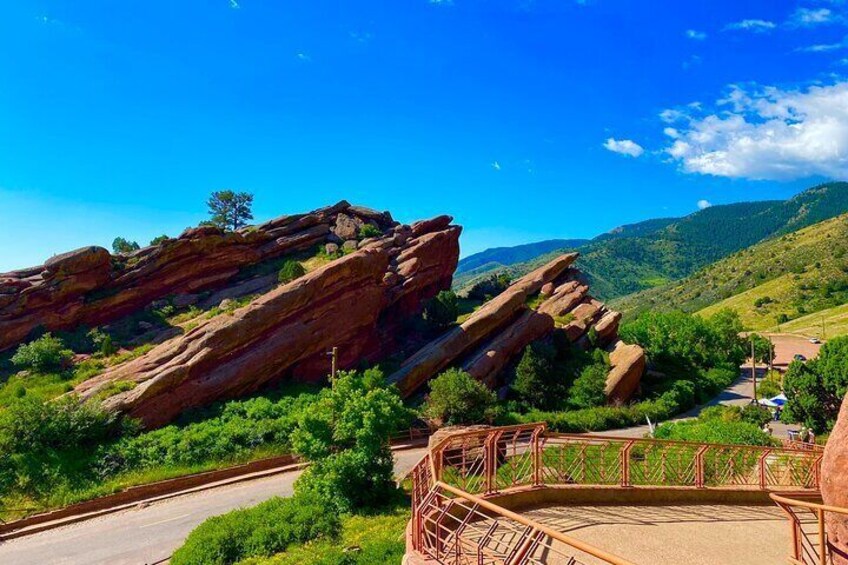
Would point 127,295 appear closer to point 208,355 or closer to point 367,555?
point 208,355

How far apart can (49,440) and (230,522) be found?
1230 centimetres

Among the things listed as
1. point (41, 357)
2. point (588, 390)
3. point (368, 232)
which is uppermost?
point (368, 232)

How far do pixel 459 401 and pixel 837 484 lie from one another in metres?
22.4

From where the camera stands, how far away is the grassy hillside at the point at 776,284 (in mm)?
108438

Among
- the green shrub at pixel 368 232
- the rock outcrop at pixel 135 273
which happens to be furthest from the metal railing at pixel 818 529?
the green shrub at pixel 368 232

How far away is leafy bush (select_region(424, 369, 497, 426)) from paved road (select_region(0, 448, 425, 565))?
303 inches

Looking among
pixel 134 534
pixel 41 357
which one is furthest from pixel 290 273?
pixel 134 534

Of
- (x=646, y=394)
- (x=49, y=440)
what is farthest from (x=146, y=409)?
(x=646, y=394)

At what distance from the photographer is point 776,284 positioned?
124m

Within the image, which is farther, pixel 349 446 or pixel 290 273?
pixel 290 273

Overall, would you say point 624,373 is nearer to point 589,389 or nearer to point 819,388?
point 589,389

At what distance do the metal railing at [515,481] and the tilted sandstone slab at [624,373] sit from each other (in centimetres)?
2043

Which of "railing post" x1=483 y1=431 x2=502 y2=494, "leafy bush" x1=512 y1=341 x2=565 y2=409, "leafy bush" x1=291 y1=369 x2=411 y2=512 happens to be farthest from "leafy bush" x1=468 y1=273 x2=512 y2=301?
"railing post" x1=483 y1=431 x2=502 y2=494

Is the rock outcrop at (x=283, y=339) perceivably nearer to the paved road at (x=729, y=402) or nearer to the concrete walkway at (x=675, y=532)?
the paved road at (x=729, y=402)
